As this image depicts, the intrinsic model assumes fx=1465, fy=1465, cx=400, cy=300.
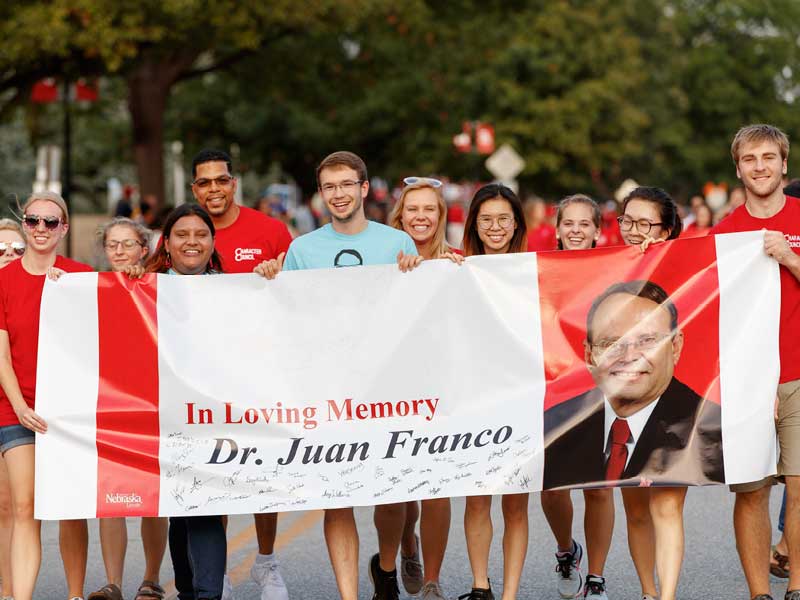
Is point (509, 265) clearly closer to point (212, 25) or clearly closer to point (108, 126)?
point (212, 25)

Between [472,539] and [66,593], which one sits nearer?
[472,539]

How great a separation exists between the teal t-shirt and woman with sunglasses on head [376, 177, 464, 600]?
243mm

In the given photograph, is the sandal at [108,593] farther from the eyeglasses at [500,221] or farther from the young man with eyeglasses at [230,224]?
the eyeglasses at [500,221]

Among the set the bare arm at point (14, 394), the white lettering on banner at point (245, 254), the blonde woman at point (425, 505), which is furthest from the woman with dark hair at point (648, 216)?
the bare arm at point (14, 394)

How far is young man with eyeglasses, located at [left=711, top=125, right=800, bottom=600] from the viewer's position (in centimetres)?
669

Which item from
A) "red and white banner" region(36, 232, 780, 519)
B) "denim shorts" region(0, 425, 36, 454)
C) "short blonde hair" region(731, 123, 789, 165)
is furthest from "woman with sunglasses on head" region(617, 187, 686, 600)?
"denim shorts" region(0, 425, 36, 454)

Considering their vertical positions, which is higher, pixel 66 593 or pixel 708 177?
pixel 708 177

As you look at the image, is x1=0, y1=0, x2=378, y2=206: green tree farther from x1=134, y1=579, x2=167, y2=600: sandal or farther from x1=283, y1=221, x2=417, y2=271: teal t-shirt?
x1=283, y1=221, x2=417, y2=271: teal t-shirt

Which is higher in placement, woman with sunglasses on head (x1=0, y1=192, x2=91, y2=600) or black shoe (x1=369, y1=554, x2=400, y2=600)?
woman with sunglasses on head (x1=0, y1=192, x2=91, y2=600)

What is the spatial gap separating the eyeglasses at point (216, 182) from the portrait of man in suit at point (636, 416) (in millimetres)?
2128

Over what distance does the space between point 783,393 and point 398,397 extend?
179 cm

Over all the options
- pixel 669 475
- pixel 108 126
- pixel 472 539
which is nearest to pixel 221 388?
pixel 472 539

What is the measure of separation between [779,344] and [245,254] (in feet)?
9.10

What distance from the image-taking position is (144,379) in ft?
22.3
